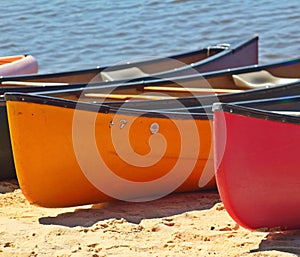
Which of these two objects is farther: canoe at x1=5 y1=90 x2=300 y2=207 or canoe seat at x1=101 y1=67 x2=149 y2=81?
canoe seat at x1=101 y1=67 x2=149 y2=81

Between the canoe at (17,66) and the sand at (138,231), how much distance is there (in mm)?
2119

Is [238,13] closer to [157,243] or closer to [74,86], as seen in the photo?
[74,86]

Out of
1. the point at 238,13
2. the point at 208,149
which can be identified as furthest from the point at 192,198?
the point at 238,13

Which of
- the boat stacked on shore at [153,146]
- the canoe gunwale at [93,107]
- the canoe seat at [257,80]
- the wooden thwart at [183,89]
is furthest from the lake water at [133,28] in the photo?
the canoe gunwale at [93,107]

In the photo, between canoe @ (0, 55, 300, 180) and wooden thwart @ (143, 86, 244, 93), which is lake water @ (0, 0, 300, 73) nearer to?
canoe @ (0, 55, 300, 180)

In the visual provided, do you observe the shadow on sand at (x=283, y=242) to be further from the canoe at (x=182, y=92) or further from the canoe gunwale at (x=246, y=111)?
the canoe at (x=182, y=92)

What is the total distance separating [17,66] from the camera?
27.8ft

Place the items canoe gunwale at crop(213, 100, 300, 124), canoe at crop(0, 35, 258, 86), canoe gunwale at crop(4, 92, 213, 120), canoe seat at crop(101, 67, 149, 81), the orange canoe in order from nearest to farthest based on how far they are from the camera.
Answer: canoe gunwale at crop(213, 100, 300, 124)
canoe gunwale at crop(4, 92, 213, 120)
the orange canoe
canoe at crop(0, 35, 258, 86)
canoe seat at crop(101, 67, 149, 81)

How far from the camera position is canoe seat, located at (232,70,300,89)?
736cm

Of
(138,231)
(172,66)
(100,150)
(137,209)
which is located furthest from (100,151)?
(172,66)

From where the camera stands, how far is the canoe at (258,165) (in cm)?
501

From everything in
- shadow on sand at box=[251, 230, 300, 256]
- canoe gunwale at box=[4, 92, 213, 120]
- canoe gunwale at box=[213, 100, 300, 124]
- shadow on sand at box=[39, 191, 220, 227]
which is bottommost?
shadow on sand at box=[39, 191, 220, 227]

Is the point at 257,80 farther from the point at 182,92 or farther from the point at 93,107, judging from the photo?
the point at 93,107

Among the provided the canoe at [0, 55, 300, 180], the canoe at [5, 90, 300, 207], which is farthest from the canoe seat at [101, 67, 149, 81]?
the canoe at [5, 90, 300, 207]
